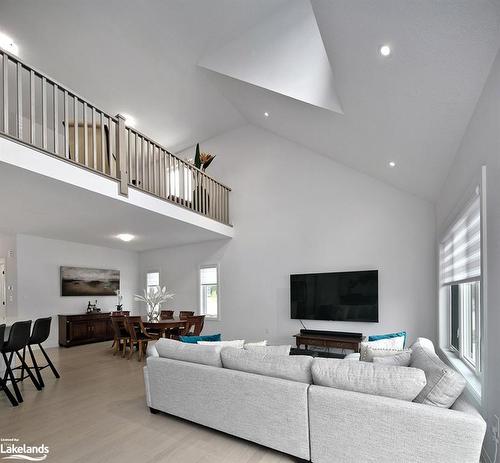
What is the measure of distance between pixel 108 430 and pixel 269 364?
173 cm

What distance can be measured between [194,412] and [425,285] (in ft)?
14.1

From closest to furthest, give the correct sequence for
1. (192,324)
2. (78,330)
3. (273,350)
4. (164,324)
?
(273,350) < (164,324) < (192,324) < (78,330)

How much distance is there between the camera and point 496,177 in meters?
2.16

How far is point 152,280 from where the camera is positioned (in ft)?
30.0

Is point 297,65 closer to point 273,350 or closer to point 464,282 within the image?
point 464,282

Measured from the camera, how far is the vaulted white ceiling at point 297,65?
240 cm

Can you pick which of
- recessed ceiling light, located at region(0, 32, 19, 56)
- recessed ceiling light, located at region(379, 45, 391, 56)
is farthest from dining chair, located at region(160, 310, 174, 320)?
recessed ceiling light, located at region(379, 45, 391, 56)

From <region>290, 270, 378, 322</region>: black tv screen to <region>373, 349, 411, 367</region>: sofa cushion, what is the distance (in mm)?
3045

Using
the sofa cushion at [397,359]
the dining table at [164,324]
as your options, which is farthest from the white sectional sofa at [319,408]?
the dining table at [164,324]

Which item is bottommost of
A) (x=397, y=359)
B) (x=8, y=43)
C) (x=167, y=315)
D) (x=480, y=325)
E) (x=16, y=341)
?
(x=167, y=315)

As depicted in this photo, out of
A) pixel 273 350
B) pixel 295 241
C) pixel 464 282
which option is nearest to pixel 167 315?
pixel 295 241

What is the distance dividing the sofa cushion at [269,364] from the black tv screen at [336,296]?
3492mm

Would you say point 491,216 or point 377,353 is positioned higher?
point 491,216

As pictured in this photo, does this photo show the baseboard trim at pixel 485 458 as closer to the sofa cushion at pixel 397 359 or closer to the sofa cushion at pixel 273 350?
the sofa cushion at pixel 397 359
